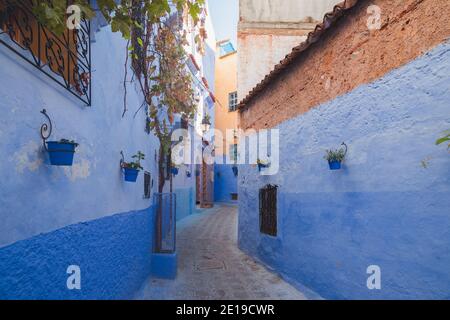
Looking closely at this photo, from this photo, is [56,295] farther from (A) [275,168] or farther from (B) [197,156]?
(B) [197,156]

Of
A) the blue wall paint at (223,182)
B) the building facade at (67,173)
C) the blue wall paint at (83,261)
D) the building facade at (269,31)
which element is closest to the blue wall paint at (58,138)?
the building facade at (67,173)

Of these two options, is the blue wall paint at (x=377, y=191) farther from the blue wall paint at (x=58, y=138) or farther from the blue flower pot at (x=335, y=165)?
the blue wall paint at (x=58, y=138)

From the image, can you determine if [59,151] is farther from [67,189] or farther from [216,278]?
[216,278]

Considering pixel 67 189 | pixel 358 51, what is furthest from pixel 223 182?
pixel 67 189

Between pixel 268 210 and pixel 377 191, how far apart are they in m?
3.68

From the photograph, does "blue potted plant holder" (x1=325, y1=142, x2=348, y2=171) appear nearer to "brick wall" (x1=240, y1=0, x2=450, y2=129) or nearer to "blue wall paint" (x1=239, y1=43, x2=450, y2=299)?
"blue wall paint" (x1=239, y1=43, x2=450, y2=299)

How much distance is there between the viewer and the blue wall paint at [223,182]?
23797mm

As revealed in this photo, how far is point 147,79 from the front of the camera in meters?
6.33

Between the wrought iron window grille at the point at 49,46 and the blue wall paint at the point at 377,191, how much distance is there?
3495 millimetres

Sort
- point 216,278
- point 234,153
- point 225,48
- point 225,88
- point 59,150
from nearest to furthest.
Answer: point 59,150 < point 216,278 < point 234,153 < point 225,88 < point 225,48

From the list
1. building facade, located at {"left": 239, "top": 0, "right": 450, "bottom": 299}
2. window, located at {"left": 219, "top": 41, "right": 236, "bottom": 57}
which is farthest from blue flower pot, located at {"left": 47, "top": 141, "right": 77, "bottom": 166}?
window, located at {"left": 219, "top": 41, "right": 236, "bottom": 57}

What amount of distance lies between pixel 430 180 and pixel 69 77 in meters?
3.72

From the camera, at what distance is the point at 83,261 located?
3.32 metres

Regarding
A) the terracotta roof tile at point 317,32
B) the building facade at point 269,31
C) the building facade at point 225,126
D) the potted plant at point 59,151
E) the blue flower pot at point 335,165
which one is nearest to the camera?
the potted plant at point 59,151
